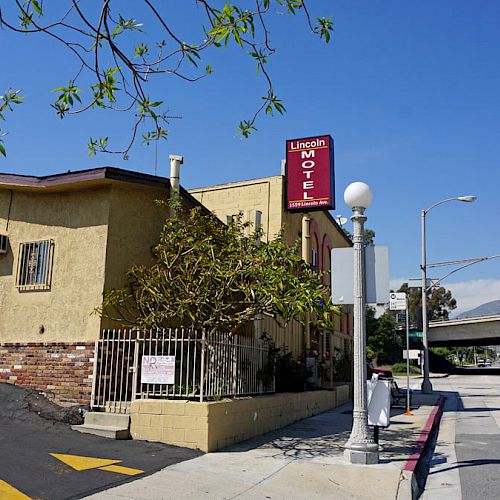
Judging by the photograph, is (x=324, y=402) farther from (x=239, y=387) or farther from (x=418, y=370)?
(x=418, y=370)

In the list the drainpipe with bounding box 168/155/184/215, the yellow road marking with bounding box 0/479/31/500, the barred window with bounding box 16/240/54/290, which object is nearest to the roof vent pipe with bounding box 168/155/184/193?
the drainpipe with bounding box 168/155/184/215

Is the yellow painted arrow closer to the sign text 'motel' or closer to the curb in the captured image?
the curb

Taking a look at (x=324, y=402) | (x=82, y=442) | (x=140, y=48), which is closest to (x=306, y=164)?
(x=324, y=402)

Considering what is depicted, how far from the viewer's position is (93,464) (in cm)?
800

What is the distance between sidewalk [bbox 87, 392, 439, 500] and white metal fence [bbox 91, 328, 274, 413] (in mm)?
1144

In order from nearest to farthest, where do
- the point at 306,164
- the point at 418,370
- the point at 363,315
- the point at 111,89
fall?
the point at 111,89, the point at 363,315, the point at 306,164, the point at 418,370

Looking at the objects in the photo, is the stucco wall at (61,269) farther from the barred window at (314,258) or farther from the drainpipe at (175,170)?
the barred window at (314,258)

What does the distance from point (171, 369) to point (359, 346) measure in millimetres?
3264

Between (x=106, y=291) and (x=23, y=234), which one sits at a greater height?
(x=23, y=234)

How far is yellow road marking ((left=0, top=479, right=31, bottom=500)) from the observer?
6430 mm

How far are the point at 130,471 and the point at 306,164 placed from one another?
Answer: 12.4 m

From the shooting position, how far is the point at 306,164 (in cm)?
1834

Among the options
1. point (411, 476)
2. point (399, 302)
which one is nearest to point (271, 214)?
point (399, 302)

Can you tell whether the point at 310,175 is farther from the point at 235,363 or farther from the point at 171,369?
the point at 171,369
